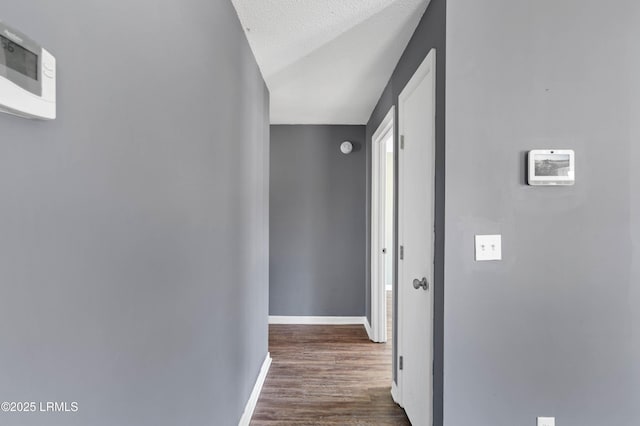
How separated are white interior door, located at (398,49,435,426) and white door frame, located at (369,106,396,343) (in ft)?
3.78

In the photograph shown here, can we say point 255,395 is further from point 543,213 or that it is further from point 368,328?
point 543,213

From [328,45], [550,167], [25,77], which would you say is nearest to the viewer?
[25,77]

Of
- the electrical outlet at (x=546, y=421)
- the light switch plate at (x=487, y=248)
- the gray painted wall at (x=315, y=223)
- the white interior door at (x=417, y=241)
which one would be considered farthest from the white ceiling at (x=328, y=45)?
the electrical outlet at (x=546, y=421)

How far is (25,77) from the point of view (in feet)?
1.57

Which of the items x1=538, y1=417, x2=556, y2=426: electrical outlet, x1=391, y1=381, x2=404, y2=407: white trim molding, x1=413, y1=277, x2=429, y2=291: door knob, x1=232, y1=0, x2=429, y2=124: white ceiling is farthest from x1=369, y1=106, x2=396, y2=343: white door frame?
x1=538, y1=417, x2=556, y2=426: electrical outlet

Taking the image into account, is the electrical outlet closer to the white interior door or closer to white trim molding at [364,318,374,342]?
the white interior door

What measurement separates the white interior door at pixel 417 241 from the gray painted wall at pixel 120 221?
103cm

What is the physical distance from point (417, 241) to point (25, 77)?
69.5 inches

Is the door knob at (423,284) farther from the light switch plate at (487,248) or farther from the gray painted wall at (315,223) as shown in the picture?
the gray painted wall at (315,223)

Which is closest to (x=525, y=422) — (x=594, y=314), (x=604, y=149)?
(x=594, y=314)

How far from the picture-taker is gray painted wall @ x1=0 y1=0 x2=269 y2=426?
525mm

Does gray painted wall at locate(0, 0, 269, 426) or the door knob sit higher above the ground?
gray painted wall at locate(0, 0, 269, 426)

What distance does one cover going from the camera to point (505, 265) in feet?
4.80

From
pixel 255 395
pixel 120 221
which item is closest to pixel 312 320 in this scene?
pixel 255 395
